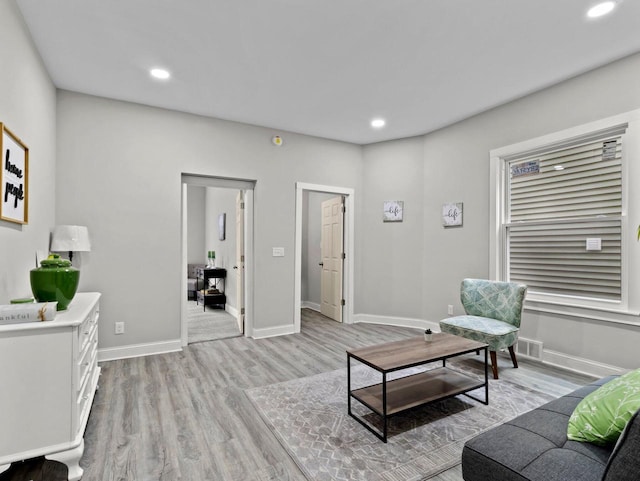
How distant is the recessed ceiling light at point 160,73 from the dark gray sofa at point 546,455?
3.60 metres

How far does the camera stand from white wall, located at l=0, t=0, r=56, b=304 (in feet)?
6.75

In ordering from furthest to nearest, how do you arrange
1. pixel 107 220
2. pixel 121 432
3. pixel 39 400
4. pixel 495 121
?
1. pixel 495 121
2. pixel 107 220
3. pixel 121 432
4. pixel 39 400

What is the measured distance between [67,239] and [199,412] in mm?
2029

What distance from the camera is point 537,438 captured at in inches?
53.0

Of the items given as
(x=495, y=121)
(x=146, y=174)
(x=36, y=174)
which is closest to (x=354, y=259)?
(x=495, y=121)

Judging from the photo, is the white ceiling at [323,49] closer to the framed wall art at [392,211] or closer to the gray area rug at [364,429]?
the framed wall art at [392,211]

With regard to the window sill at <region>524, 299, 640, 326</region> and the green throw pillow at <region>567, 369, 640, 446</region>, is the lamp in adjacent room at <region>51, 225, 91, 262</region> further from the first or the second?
the window sill at <region>524, 299, 640, 326</region>

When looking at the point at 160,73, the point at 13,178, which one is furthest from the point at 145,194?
the point at 13,178

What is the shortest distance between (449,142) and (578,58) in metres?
1.72

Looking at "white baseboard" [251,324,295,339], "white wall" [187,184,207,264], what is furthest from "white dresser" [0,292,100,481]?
"white wall" [187,184,207,264]

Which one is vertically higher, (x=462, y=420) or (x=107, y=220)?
(x=107, y=220)

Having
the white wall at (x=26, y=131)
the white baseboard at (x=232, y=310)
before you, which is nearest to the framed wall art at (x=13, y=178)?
the white wall at (x=26, y=131)

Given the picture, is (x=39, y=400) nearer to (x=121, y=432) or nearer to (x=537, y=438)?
(x=121, y=432)

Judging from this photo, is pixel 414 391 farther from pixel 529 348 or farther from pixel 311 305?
pixel 311 305
